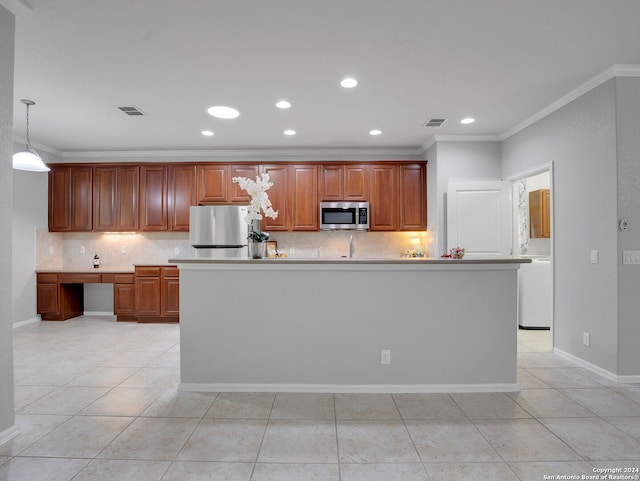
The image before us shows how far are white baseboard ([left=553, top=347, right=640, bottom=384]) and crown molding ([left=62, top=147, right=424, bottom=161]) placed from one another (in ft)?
11.3

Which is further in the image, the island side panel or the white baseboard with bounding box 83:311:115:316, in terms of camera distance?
the white baseboard with bounding box 83:311:115:316

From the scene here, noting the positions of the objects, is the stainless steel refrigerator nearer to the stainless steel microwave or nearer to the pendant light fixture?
the stainless steel microwave

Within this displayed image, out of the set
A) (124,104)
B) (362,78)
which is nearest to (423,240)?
(362,78)

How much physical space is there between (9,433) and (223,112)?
11.1 ft

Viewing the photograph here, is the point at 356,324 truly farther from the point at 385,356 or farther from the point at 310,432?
the point at 310,432

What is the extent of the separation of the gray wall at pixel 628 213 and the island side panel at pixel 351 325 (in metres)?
1.08

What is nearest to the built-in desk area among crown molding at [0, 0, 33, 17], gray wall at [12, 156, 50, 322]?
gray wall at [12, 156, 50, 322]

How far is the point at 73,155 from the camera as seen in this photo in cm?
594

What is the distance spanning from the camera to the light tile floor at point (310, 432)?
1911 millimetres

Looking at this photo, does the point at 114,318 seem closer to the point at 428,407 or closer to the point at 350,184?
the point at 350,184

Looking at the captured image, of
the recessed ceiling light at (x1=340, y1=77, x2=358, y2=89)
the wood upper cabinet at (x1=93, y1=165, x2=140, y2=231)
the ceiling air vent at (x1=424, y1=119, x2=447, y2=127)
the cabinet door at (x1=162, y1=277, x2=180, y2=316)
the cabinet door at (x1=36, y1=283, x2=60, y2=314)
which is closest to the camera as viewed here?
the recessed ceiling light at (x1=340, y1=77, x2=358, y2=89)

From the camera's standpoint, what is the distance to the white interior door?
4887mm

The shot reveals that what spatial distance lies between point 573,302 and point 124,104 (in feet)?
17.1

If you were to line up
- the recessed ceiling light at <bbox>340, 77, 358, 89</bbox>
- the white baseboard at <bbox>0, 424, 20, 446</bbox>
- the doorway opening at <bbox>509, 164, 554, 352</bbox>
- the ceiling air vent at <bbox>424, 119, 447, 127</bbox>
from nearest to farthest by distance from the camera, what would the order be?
the white baseboard at <bbox>0, 424, 20, 446</bbox>
the recessed ceiling light at <bbox>340, 77, 358, 89</bbox>
the doorway opening at <bbox>509, 164, 554, 352</bbox>
the ceiling air vent at <bbox>424, 119, 447, 127</bbox>
